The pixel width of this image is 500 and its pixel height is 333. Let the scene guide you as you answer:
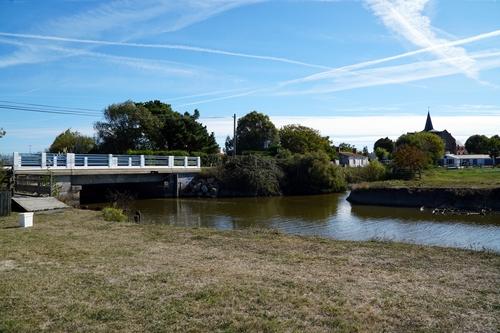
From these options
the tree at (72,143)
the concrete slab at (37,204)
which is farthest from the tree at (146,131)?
the concrete slab at (37,204)

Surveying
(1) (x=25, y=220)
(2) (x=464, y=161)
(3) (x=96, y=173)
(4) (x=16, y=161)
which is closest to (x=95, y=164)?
(3) (x=96, y=173)

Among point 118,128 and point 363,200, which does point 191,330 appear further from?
point 118,128

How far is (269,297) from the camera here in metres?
6.58

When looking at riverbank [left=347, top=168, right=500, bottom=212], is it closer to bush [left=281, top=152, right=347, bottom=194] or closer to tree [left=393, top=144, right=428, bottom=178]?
bush [left=281, top=152, right=347, bottom=194]

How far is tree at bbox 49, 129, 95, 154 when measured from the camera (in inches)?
2628

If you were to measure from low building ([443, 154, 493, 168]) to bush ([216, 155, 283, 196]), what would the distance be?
53888 mm

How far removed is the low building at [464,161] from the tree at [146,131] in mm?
51232

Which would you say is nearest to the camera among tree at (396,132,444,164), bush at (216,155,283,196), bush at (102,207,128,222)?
bush at (102,207,128,222)

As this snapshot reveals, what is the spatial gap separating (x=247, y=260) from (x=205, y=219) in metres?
15.8

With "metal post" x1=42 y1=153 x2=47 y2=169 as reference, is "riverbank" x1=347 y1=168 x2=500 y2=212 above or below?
below

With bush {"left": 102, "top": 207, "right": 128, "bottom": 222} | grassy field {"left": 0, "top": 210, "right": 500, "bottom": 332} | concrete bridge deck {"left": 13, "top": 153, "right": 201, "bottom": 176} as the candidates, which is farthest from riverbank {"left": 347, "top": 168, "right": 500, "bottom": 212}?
grassy field {"left": 0, "top": 210, "right": 500, "bottom": 332}

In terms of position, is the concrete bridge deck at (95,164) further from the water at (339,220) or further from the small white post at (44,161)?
the water at (339,220)

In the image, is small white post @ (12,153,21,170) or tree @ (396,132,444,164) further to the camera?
tree @ (396,132,444,164)

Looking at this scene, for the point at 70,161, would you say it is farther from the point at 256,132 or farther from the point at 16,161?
the point at 256,132
